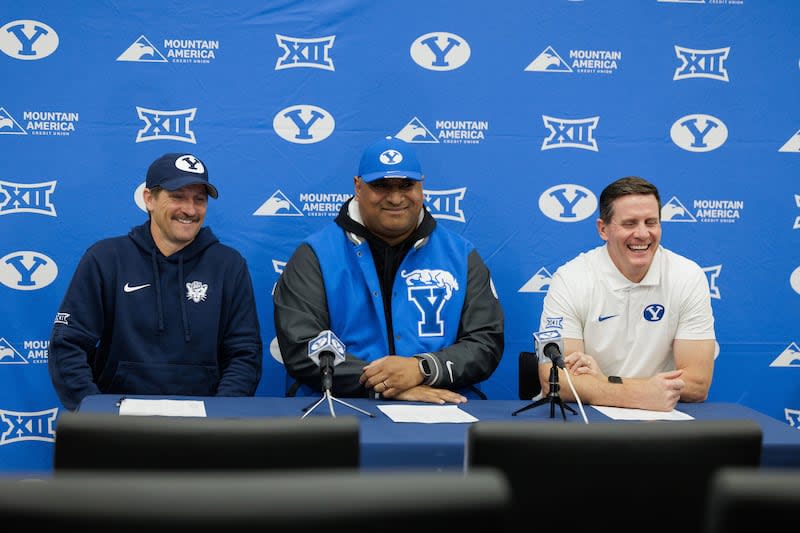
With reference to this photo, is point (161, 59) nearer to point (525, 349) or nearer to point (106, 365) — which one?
point (106, 365)

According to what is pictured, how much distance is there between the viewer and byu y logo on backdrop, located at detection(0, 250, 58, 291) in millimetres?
3580

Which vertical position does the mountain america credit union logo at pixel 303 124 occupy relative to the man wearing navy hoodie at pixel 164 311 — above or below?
above

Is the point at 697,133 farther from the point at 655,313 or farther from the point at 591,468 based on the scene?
the point at 591,468

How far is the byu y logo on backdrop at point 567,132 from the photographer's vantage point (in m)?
3.83

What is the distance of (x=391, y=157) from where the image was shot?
3.18m

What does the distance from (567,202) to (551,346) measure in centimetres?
155

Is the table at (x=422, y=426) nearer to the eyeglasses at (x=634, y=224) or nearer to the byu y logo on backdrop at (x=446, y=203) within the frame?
the eyeglasses at (x=634, y=224)

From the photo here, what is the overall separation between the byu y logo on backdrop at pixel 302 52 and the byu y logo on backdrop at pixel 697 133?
4.99 ft

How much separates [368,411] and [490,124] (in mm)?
1744

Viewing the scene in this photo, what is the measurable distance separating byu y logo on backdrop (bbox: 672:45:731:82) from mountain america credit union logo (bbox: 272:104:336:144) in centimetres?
151

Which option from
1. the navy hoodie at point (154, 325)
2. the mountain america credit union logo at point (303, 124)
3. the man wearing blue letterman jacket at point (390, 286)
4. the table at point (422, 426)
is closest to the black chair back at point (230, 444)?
the table at point (422, 426)

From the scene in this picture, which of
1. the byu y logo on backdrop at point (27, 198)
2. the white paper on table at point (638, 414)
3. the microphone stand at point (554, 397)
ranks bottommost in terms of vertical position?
the white paper on table at point (638, 414)

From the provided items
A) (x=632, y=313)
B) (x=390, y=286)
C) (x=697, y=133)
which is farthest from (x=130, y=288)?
(x=697, y=133)

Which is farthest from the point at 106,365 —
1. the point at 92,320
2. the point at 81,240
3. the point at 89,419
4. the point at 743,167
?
the point at 743,167
